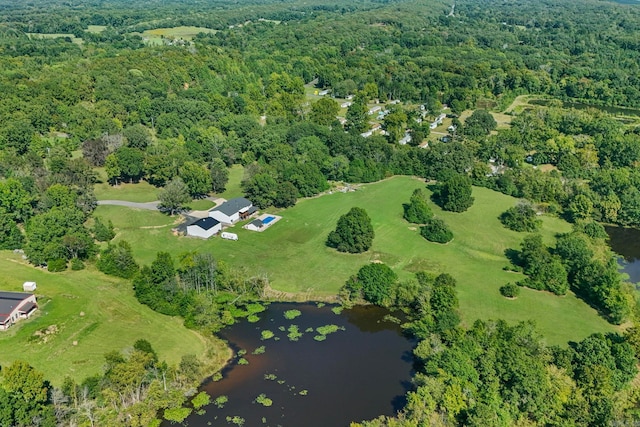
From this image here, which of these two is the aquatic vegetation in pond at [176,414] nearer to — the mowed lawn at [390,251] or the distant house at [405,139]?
the mowed lawn at [390,251]

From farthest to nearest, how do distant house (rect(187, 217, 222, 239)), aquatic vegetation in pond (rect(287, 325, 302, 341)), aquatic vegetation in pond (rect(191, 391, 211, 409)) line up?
distant house (rect(187, 217, 222, 239)), aquatic vegetation in pond (rect(287, 325, 302, 341)), aquatic vegetation in pond (rect(191, 391, 211, 409))

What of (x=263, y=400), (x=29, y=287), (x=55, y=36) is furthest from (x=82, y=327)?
(x=55, y=36)

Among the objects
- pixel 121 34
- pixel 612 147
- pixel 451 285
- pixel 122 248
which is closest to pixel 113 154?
pixel 122 248

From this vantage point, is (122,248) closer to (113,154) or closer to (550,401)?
(113,154)

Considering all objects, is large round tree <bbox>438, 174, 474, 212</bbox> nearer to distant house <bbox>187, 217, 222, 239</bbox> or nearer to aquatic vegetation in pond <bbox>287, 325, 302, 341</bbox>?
distant house <bbox>187, 217, 222, 239</bbox>

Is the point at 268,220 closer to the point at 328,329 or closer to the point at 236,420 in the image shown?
the point at 328,329

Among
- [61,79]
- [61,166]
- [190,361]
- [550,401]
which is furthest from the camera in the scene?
[61,79]

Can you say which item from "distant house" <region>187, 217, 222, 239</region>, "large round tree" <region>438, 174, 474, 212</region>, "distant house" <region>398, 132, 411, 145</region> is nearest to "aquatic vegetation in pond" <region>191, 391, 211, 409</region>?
"distant house" <region>187, 217, 222, 239</region>
